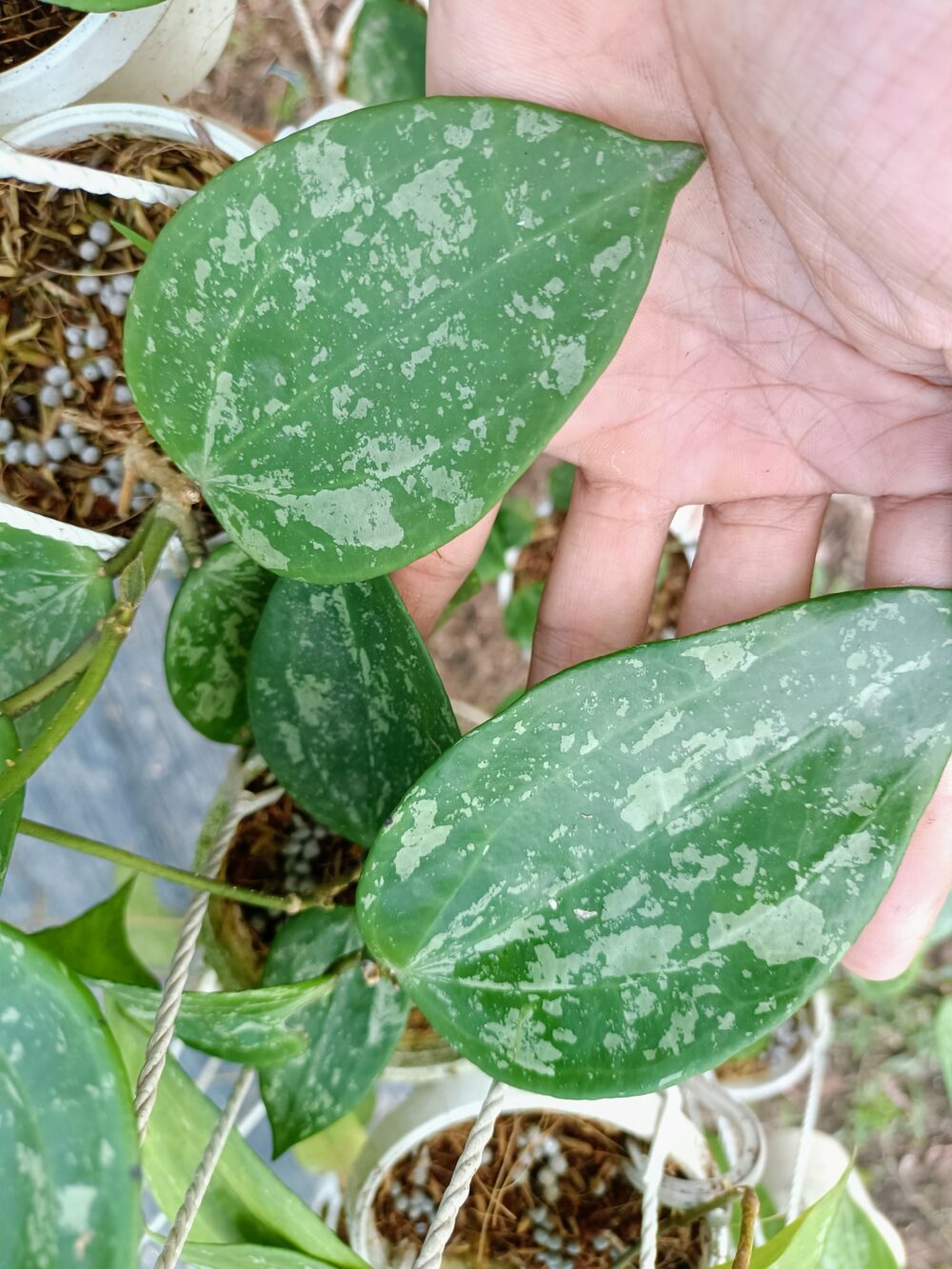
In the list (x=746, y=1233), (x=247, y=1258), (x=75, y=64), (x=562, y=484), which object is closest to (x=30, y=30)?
(x=75, y=64)

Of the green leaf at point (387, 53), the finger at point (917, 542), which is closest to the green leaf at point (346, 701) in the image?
the finger at point (917, 542)

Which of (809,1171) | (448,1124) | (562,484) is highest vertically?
(562,484)

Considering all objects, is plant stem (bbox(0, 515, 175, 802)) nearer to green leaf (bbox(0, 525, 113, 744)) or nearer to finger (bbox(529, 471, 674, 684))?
green leaf (bbox(0, 525, 113, 744))

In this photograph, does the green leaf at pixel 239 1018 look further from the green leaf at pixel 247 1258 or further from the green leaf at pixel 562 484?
the green leaf at pixel 562 484

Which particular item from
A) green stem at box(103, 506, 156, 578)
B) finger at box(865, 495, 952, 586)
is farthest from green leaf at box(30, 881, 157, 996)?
finger at box(865, 495, 952, 586)

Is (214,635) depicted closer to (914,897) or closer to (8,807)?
(8,807)

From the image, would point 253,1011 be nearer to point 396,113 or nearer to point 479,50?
point 396,113
